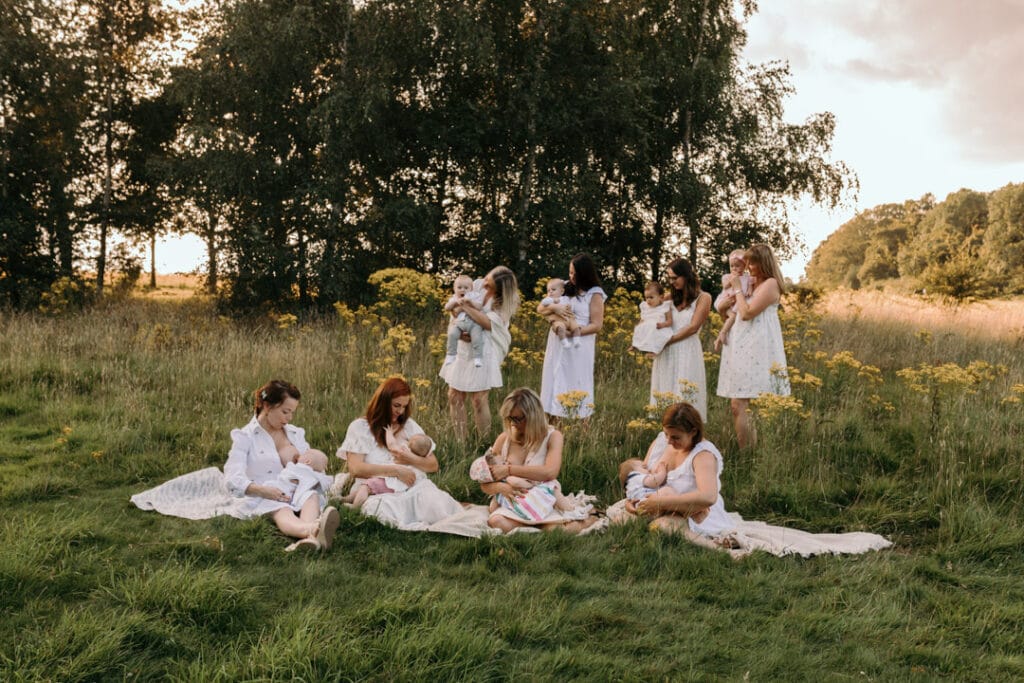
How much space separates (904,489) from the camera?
20.0ft

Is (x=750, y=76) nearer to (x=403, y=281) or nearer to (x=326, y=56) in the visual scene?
(x=326, y=56)

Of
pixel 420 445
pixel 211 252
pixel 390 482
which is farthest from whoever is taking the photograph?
pixel 211 252

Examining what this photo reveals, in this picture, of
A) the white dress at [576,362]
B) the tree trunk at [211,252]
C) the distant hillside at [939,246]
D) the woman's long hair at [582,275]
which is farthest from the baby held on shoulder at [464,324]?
the distant hillside at [939,246]

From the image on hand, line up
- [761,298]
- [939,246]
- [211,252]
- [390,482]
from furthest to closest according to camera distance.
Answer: [939,246]
[211,252]
[761,298]
[390,482]

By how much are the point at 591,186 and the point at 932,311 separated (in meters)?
8.55

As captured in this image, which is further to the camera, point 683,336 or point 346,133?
point 346,133

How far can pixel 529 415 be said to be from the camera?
5570 mm

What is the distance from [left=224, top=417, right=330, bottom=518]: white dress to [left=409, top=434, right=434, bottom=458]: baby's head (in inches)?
27.3

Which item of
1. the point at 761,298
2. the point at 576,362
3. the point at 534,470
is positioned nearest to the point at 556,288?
the point at 576,362

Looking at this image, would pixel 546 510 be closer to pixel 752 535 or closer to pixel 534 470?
pixel 534 470

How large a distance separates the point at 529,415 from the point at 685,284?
7.91ft

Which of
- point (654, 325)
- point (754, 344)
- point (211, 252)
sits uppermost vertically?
point (211, 252)

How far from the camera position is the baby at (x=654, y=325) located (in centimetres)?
716

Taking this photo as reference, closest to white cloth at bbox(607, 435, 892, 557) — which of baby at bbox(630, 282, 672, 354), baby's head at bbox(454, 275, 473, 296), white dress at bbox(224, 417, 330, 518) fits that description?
baby at bbox(630, 282, 672, 354)
